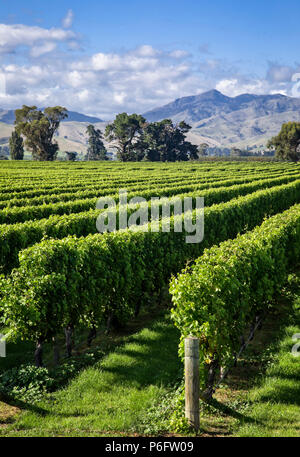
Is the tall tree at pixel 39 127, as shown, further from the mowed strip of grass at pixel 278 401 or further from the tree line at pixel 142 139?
the mowed strip of grass at pixel 278 401

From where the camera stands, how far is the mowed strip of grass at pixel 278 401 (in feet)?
18.8

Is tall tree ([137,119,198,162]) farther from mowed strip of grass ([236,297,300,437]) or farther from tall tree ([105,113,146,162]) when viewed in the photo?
mowed strip of grass ([236,297,300,437])

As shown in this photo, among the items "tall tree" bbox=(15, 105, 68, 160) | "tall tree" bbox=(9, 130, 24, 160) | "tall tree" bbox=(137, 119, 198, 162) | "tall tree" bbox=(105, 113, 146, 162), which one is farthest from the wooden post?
"tall tree" bbox=(9, 130, 24, 160)

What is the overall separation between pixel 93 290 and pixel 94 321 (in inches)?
37.6

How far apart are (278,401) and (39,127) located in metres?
100

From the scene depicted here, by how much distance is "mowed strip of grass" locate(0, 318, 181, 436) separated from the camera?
5.83m

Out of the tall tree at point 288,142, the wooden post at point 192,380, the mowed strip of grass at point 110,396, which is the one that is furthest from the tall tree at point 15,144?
the wooden post at point 192,380

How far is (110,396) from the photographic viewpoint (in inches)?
266

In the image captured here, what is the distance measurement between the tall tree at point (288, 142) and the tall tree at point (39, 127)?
2359 inches

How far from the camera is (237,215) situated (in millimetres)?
19016

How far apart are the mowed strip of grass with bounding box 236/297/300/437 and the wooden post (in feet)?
2.34

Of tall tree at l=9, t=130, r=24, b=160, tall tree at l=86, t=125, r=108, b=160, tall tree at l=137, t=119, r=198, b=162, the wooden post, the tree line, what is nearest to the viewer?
the wooden post

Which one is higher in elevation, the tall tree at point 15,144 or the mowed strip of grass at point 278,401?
the tall tree at point 15,144

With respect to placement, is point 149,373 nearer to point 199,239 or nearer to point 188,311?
point 188,311
